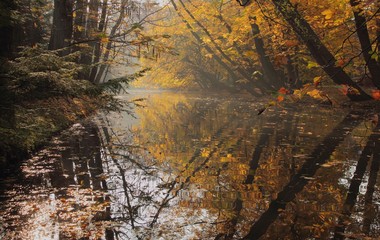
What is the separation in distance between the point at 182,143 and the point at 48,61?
3.37 m

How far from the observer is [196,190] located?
4.62 meters

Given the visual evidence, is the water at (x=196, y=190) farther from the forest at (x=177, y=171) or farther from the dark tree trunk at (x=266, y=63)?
the dark tree trunk at (x=266, y=63)

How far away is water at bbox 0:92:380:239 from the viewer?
342 cm

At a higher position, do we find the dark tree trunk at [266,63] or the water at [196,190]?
the dark tree trunk at [266,63]

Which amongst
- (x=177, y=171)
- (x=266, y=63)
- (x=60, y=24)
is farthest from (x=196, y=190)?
(x=266, y=63)

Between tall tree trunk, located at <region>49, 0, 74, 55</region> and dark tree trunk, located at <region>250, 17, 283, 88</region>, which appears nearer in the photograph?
tall tree trunk, located at <region>49, 0, 74, 55</region>

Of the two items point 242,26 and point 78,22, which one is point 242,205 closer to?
point 78,22

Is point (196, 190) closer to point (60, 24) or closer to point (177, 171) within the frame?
point (177, 171)

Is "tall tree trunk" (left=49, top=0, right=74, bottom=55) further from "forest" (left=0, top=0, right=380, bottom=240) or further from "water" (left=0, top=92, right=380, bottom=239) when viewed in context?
"water" (left=0, top=92, right=380, bottom=239)

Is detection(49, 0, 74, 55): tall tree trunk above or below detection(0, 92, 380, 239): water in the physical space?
above

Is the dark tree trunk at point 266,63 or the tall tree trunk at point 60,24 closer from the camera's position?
the tall tree trunk at point 60,24

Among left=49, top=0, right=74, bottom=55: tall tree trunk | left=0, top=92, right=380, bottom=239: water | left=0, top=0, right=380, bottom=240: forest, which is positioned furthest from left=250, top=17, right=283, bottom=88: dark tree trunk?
left=0, top=92, right=380, bottom=239: water

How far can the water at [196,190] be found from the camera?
11.2ft

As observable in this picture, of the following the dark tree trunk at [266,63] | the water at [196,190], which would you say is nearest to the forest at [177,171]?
the water at [196,190]
